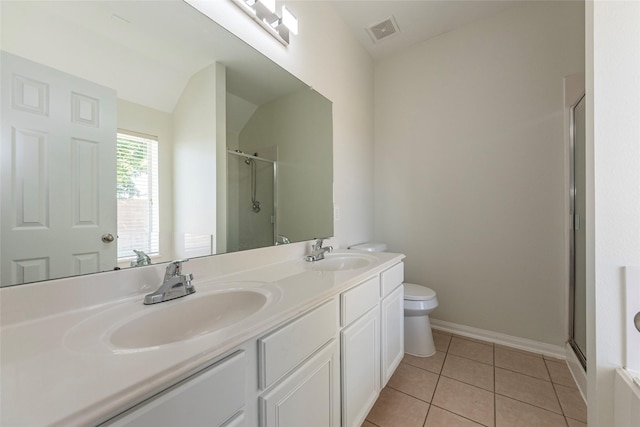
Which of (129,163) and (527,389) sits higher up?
(129,163)

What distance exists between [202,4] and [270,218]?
1047mm

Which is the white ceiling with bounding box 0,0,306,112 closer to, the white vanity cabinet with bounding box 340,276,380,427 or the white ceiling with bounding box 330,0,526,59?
the white vanity cabinet with bounding box 340,276,380,427

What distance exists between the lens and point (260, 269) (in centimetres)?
126

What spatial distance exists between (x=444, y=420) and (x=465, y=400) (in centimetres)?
24

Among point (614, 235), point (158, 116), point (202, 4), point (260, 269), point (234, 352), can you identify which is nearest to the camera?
point (234, 352)

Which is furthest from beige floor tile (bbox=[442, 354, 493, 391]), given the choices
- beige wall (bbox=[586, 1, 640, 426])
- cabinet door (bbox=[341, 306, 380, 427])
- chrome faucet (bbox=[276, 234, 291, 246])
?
chrome faucet (bbox=[276, 234, 291, 246])

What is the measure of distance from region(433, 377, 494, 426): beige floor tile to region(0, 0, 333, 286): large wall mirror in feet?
4.69

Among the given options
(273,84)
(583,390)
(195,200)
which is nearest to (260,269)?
(195,200)

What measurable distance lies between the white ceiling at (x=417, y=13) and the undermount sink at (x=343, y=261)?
1.99 m

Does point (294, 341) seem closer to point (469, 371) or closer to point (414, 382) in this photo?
point (414, 382)

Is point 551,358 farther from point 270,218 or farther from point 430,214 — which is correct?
point 270,218

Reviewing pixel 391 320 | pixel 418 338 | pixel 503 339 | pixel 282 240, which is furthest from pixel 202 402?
pixel 503 339

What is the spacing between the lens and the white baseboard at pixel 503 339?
1.84 metres

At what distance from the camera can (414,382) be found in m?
1.60
